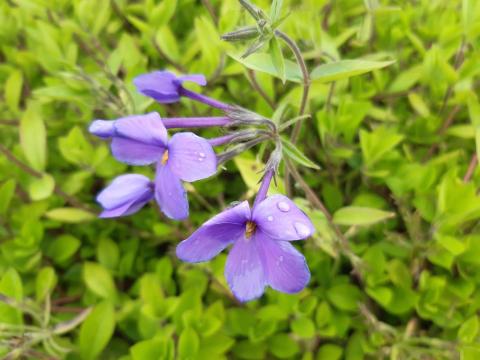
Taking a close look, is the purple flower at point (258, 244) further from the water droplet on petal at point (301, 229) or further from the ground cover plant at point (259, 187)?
the ground cover plant at point (259, 187)

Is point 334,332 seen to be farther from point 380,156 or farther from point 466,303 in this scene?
point 380,156

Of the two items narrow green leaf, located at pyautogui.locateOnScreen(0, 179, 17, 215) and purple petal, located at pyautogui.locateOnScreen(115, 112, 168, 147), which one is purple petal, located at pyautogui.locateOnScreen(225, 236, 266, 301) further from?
narrow green leaf, located at pyautogui.locateOnScreen(0, 179, 17, 215)

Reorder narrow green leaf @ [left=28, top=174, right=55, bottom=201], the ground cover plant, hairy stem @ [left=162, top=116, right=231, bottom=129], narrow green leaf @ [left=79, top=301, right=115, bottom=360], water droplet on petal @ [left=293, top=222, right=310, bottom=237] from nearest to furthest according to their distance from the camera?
Result: water droplet on petal @ [left=293, top=222, right=310, bottom=237] → hairy stem @ [left=162, top=116, right=231, bottom=129] → the ground cover plant → narrow green leaf @ [left=79, top=301, right=115, bottom=360] → narrow green leaf @ [left=28, top=174, right=55, bottom=201]

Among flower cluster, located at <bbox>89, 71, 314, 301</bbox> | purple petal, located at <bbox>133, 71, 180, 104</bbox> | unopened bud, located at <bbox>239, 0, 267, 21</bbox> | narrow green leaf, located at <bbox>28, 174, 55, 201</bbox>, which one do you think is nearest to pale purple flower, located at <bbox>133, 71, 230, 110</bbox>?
purple petal, located at <bbox>133, 71, 180, 104</bbox>

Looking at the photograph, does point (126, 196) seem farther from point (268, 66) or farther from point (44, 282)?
point (44, 282)

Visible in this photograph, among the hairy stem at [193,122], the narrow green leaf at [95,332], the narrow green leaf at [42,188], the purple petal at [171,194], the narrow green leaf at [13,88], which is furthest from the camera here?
the narrow green leaf at [13,88]

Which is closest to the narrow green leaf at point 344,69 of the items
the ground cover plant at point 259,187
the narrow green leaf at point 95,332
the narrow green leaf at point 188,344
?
the ground cover plant at point 259,187

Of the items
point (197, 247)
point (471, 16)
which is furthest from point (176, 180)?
point (471, 16)
